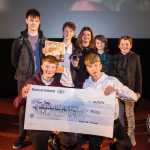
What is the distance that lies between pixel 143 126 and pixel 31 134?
2108 millimetres

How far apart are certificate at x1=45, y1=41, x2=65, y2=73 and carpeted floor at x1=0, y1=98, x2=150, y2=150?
1093 millimetres

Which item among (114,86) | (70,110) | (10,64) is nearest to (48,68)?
(70,110)

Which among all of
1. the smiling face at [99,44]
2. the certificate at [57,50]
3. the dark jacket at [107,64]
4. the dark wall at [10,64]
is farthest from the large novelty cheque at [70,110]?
the dark wall at [10,64]

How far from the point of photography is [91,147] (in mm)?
2488

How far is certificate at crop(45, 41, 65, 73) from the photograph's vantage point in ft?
9.20

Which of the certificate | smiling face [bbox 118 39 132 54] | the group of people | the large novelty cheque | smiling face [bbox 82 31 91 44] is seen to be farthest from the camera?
smiling face [bbox 82 31 91 44]

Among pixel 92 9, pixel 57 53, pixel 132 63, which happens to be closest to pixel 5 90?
pixel 92 9

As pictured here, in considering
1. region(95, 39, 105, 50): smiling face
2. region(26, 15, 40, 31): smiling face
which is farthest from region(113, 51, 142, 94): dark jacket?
region(26, 15, 40, 31): smiling face

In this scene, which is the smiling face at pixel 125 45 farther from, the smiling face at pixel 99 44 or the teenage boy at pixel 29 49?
the teenage boy at pixel 29 49

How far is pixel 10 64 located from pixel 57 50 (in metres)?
2.77

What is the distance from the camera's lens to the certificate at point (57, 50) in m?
2.80

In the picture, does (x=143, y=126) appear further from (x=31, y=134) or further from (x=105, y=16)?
(x=105, y=16)

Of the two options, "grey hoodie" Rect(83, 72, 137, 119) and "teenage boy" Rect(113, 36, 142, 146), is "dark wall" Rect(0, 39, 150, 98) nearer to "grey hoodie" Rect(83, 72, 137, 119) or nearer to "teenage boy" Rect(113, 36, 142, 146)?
"teenage boy" Rect(113, 36, 142, 146)

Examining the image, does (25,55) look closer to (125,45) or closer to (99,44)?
(99,44)
